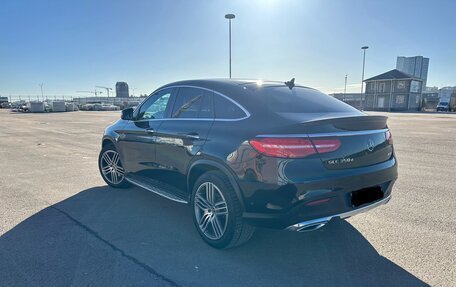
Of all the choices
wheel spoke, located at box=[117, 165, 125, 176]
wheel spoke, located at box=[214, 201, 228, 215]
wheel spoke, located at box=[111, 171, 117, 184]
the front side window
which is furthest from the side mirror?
wheel spoke, located at box=[214, 201, 228, 215]

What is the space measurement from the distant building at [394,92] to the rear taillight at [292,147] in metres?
58.2

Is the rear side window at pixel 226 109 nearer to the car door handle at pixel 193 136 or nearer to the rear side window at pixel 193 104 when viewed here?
the rear side window at pixel 193 104

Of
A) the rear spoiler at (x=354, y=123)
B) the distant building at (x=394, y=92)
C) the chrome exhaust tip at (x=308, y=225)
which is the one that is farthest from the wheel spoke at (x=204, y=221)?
the distant building at (x=394, y=92)

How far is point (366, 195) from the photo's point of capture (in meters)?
2.99

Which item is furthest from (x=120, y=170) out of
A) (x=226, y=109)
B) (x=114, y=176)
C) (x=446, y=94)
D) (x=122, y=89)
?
(x=122, y=89)

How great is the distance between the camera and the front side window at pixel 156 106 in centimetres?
423

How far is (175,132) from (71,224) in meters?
1.78

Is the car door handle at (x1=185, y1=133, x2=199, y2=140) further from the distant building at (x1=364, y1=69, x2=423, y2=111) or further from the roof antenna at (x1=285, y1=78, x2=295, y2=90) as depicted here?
the distant building at (x1=364, y1=69, x2=423, y2=111)

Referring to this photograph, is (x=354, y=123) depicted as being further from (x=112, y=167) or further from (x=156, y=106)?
(x=112, y=167)

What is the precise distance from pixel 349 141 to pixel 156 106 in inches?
109

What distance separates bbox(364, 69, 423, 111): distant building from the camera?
5272 centimetres

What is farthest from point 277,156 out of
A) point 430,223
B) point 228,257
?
point 430,223

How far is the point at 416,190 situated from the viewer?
5.22 meters

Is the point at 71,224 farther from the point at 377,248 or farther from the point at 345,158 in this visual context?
the point at 377,248
